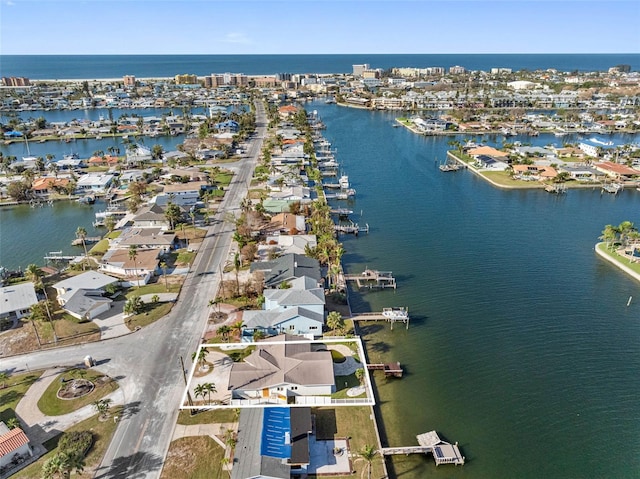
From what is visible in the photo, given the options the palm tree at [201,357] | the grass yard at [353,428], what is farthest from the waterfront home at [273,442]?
the palm tree at [201,357]

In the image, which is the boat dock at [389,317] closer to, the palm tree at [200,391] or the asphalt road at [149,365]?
the asphalt road at [149,365]

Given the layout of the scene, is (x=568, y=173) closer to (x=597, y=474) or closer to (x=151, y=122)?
(x=597, y=474)

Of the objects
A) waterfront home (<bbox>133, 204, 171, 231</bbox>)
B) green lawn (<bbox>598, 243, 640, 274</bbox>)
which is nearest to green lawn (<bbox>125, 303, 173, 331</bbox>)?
waterfront home (<bbox>133, 204, 171, 231</bbox>)

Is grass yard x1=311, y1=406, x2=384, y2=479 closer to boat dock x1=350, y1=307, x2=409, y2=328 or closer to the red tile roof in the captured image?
boat dock x1=350, y1=307, x2=409, y2=328

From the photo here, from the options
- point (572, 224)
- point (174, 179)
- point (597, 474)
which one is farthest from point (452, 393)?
point (174, 179)

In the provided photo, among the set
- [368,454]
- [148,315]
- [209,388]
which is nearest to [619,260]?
[368,454]

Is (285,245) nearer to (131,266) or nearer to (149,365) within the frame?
(131,266)
